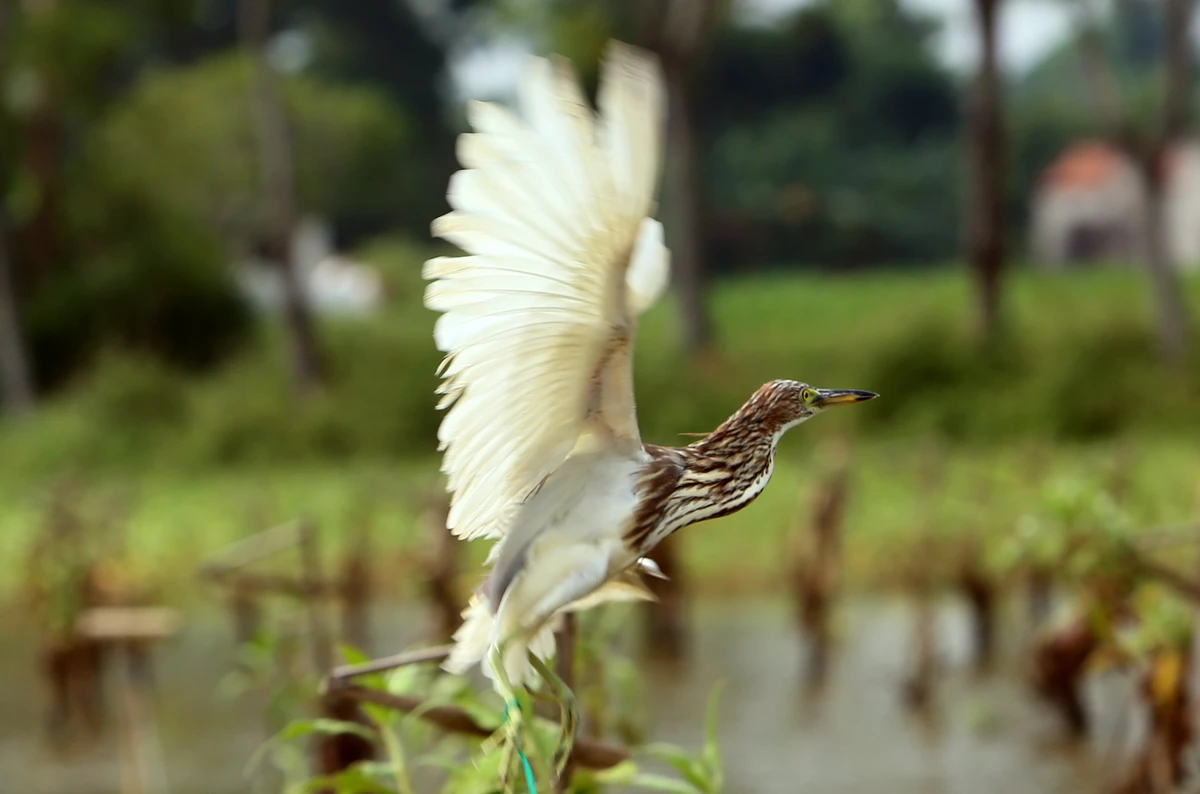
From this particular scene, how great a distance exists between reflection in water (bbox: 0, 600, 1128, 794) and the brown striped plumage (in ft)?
13.9

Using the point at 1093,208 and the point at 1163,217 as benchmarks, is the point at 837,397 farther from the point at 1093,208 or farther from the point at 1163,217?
the point at 1093,208

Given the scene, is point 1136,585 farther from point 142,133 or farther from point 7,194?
point 142,133

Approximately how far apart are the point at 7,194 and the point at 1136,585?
14.2 metres

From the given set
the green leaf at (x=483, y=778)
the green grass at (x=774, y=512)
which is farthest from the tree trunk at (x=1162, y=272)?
the green leaf at (x=483, y=778)

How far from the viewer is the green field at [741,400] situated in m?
9.37

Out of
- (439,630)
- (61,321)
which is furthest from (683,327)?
(439,630)

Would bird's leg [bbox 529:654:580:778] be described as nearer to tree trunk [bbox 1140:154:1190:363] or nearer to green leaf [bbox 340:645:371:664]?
green leaf [bbox 340:645:371:664]

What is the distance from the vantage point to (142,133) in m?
18.4

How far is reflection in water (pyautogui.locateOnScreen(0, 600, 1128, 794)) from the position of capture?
19.3ft

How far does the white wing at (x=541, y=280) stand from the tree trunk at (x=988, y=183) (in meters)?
12.1

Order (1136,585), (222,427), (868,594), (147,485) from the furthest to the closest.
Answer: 1. (222,427)
2. (147,485)
3. (868,594)
4. (1136,585)

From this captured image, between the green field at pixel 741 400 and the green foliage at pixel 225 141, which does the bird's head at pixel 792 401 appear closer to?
the green field at pixel 741 400

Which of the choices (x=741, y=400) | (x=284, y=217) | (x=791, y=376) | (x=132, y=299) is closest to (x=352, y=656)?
(x=741, y=400)

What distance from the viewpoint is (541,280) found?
1.59 metres
